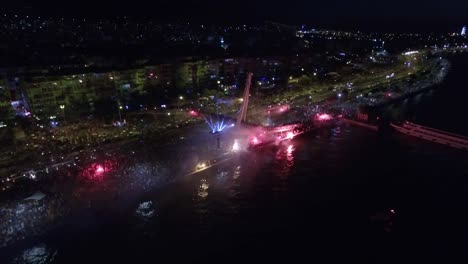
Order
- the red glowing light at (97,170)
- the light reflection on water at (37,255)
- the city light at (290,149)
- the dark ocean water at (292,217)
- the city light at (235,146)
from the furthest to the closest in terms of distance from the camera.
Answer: the city light at (290,149) < the city light at (235,146) < the red glowing light at (97,170) < the dark ocean water at (292,217) < the light reflection on water at (37,255)

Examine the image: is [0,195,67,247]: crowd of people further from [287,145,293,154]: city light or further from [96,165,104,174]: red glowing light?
[287,145,293,154]: city light

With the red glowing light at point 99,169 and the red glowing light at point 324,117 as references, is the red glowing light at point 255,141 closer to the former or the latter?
the red glowing light at point 324,117

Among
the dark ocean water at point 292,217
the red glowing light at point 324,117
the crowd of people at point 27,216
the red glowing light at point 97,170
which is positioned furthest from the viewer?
the red glowing light at point 324,117

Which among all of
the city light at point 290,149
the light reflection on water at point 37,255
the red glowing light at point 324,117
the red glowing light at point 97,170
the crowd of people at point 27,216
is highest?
the red glowing light at point 324,117

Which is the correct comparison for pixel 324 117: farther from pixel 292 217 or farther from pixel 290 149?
pixel 292 217

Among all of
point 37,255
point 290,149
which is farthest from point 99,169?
point 290,149

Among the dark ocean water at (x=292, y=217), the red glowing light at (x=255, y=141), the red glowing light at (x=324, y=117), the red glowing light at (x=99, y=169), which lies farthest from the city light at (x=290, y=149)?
the red glowing light at (x=99, y=169)

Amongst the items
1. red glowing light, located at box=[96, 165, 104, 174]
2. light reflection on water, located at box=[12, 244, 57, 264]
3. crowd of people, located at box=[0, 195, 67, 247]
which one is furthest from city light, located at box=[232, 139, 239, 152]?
light reflection on water, located at box=[12, 244, 57, 264]

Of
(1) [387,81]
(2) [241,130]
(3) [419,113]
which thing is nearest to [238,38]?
(1) [387,81]
